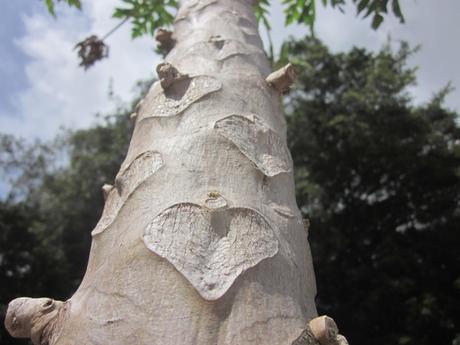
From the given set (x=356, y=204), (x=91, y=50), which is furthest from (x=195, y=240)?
(x=356, y=204)

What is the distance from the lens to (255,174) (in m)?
0.91

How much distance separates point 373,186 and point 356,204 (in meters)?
0.72

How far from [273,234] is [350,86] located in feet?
44.3

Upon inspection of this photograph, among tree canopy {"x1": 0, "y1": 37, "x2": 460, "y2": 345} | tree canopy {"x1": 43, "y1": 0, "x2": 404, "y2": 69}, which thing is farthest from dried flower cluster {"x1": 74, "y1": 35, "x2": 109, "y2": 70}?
tree canopy {"x1": 0, "y1": 37, "x2": 460, "y2": 345}

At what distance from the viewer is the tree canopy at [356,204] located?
32.5 feet

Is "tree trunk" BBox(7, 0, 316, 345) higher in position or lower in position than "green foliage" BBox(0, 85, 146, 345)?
lower

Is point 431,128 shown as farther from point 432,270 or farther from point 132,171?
point 132,171

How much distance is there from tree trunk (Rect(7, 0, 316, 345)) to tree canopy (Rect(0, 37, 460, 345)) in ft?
29.0

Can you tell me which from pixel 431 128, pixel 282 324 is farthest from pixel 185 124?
pixel 431 128

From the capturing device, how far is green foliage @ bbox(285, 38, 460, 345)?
10.2 metres

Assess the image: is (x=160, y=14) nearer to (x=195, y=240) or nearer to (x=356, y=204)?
(x=195, y=240)

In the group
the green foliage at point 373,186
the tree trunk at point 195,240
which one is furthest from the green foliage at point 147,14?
the green foliage at point 373,186

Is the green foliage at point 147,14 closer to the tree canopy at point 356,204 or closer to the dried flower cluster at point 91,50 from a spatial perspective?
the dried flower cluster at point 91,50

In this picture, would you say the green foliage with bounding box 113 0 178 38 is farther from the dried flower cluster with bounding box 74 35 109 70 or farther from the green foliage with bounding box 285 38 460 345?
the green foliage with bounding box 285 38 460 345
